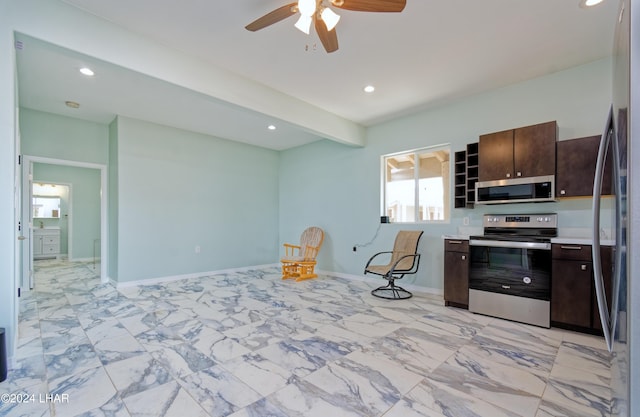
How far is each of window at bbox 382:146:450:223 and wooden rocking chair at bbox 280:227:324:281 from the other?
60.9 inches

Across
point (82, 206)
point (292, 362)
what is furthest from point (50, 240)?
point (292, 362)

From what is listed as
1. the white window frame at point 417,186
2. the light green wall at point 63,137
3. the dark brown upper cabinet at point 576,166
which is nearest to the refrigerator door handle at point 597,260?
the dark brown upper cabinet at point 576,166

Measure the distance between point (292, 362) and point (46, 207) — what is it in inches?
381

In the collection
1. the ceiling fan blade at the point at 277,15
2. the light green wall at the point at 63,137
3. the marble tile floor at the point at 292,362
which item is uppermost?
the ceiling fan blade at the point at 277,15

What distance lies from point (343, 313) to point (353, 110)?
9.73ft

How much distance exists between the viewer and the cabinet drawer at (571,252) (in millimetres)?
2789

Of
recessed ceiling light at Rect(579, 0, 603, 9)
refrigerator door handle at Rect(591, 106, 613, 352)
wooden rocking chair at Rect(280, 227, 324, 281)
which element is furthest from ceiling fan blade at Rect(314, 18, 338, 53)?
wooden rocking chair at Rect(280, 227, 324, 281)

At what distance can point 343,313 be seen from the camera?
344 cm

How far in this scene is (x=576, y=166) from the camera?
303cm

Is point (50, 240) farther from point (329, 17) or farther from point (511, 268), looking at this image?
point (511, 268)

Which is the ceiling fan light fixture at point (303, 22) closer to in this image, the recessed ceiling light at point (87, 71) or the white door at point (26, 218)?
the recessed ceiling light at point (87, 71)

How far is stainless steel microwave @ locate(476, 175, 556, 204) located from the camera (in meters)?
3.17

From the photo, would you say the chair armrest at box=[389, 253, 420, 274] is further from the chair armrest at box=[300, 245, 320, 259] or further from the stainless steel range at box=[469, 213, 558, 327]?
the chair armrest at box=[300, 245, 320, 259]

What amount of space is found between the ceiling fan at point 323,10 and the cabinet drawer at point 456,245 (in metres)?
2.66
